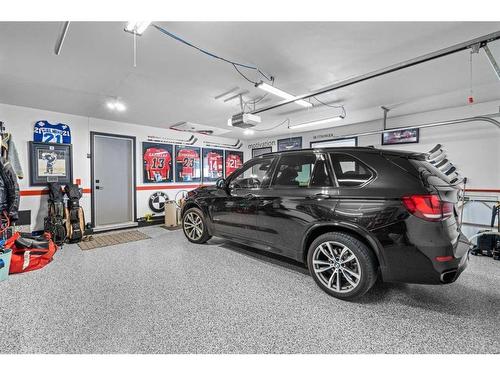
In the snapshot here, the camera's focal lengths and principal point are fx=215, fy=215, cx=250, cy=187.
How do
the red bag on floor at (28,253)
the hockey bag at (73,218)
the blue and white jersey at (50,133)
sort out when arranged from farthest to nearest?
the blue and white jersey at (50,133) < the hockey bag at (73,218) < the red bag on floor at (28,253)

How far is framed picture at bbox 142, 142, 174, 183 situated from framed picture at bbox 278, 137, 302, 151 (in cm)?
356

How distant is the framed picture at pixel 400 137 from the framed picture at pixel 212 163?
16.1 feet

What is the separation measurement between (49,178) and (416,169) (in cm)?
620

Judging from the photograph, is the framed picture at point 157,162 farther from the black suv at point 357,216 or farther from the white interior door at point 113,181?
the black suv at point 357,216

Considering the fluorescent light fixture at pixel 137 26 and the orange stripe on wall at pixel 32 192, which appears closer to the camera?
the fluorescent light fixture at pixel 137 26

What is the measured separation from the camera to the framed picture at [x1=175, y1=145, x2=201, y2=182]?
651 centimetres

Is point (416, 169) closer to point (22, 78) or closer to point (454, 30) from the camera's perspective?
point (454, 30)

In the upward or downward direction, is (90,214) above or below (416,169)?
below

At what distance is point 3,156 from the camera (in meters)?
3.52

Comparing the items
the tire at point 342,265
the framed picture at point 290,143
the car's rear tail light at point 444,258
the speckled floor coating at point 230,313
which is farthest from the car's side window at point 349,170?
the framed picture at point 290,143

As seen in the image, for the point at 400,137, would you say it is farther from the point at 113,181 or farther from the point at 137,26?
the point at 113,181

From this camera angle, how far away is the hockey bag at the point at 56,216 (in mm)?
3948

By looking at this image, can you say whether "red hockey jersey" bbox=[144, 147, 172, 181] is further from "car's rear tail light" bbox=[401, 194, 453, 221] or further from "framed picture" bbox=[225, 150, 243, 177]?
"car's rear tail light" bbox=[401, 194, 453, 221]

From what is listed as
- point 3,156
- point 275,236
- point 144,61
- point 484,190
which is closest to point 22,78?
point 3,156
